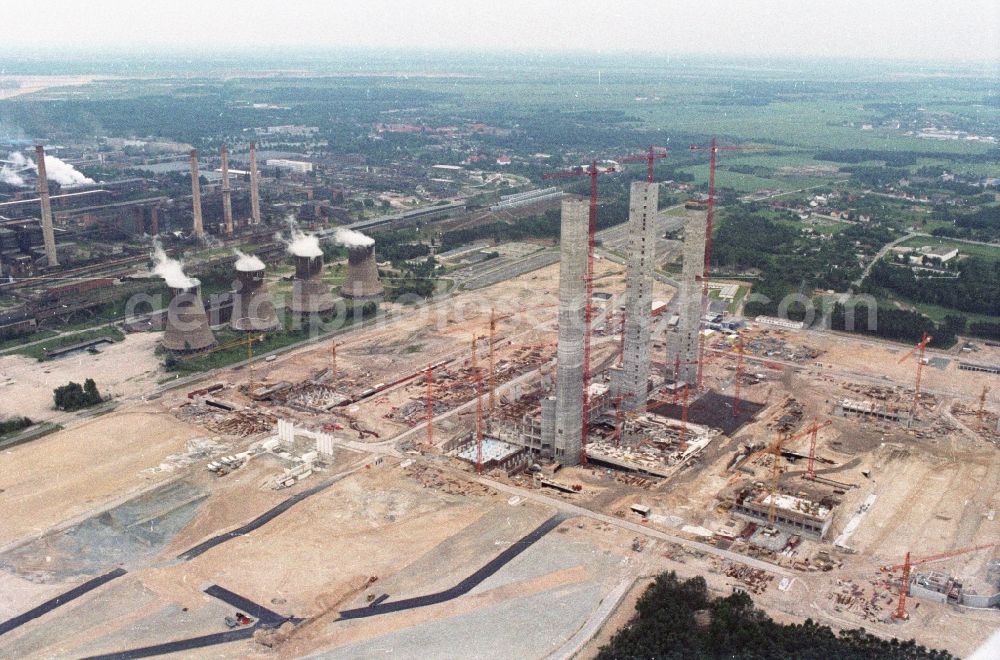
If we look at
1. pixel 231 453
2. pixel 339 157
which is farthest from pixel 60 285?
pixel 339 157

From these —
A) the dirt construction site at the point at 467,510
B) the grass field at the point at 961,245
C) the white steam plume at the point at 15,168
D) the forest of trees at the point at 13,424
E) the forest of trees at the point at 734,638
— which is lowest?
the dirt construction site at the point at 467,510

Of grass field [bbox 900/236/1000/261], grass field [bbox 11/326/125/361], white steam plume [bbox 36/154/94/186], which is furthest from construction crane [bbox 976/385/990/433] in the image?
white steam plume [bbox 36/154/94/186]

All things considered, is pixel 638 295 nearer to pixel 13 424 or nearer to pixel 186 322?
pixel 186 322

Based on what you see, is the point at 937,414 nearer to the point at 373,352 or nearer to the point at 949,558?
the point at 949,558

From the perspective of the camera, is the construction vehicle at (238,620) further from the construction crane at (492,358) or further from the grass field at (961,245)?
the grass field at (961,245)

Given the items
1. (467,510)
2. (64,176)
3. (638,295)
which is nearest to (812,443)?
(638,295)

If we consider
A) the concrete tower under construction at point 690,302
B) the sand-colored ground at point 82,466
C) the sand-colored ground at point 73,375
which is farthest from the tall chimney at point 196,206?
the concrete tower under construction at point 690,302

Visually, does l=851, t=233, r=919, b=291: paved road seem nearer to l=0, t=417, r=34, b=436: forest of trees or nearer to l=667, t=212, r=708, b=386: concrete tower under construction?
l=667, t=212, r=708, b=386: concrete tower under construction
